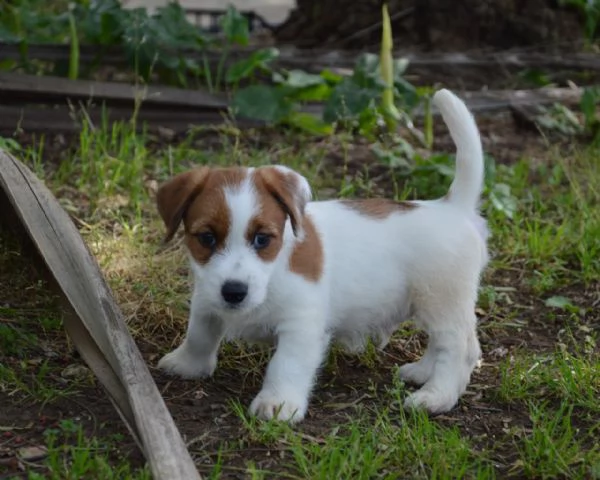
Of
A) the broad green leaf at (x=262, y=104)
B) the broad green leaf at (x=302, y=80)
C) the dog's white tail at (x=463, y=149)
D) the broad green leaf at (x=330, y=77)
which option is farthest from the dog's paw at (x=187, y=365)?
the broad green leaf at (x=330, y=77)

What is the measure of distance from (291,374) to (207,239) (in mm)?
605

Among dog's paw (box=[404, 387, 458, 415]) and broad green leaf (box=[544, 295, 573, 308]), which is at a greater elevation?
dog's paw (box=[404, 387, 458, 415])

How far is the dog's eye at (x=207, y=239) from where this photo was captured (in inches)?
146

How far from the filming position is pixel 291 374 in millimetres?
3918

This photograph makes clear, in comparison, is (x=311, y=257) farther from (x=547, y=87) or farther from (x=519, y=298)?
(x=547, y=87)

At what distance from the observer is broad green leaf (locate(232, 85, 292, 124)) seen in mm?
6949

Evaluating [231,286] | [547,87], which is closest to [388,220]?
[231,286]

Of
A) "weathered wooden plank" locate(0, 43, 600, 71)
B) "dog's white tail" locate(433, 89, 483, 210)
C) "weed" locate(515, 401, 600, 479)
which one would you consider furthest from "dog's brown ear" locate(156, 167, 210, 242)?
Answer: "weathered wooden plank" locate(0, 43, 600, 71)

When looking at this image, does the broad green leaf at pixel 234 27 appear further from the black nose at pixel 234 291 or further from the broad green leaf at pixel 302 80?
the black nose at pixel 234 291

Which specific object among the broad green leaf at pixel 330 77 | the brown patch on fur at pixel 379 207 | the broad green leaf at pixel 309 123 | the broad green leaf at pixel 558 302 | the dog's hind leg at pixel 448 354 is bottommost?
the broad green leaf at pixel 558 302

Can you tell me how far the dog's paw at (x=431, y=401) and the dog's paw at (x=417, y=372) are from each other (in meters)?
0.23

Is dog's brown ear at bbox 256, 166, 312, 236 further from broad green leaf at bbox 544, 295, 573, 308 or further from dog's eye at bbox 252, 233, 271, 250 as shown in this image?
broad green leaf at bbox 544, 295, 573, 308

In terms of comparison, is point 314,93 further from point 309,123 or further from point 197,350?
point 197,350

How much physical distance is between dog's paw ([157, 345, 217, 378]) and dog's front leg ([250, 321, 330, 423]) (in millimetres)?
395
